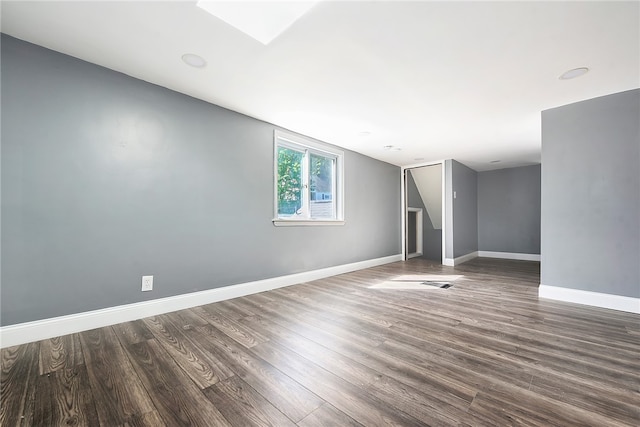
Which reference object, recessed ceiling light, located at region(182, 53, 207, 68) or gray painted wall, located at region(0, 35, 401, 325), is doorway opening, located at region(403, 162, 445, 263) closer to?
gray painted wall, located at region(0, 35, 401, 325)

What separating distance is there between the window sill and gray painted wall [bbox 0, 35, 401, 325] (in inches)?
5.1

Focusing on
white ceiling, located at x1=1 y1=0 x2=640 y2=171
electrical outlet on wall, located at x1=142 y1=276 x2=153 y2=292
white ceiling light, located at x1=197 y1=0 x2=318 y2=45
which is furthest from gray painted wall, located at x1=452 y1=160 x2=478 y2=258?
electrical outlet on wall, located at x1=142 y1=276 x2=153 y2=292

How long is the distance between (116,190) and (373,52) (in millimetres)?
2442

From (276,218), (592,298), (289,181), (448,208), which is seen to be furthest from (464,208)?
(276,218)

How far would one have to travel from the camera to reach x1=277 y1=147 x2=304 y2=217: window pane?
3.58 metres

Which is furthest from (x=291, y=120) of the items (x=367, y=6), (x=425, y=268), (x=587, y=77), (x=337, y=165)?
(x=425, y=268)

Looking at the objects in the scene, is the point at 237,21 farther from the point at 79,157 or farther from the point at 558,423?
the point at 558,423

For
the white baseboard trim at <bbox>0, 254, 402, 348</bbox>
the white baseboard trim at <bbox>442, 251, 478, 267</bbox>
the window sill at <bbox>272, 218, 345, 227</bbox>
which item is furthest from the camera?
the white baseboard trim at <bbox>442, 251, 478, 267</bbox>

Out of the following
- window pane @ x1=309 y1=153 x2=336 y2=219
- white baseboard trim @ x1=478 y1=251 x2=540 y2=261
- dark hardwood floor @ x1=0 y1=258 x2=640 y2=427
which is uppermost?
window pane @ x1=309 y1=153 x2=336 y2=219

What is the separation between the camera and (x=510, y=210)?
6320 millimetres

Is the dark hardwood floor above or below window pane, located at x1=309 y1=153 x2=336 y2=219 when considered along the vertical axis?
below

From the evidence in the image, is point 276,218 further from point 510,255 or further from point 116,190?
point 510,255

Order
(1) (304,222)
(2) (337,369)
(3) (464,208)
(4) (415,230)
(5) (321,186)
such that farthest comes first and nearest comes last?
(4) (415,230) < (3) (464,208) < (5) (321,186) < (1) (304,222) < (2) (337,369)

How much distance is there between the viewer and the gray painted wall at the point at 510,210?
238 inches
